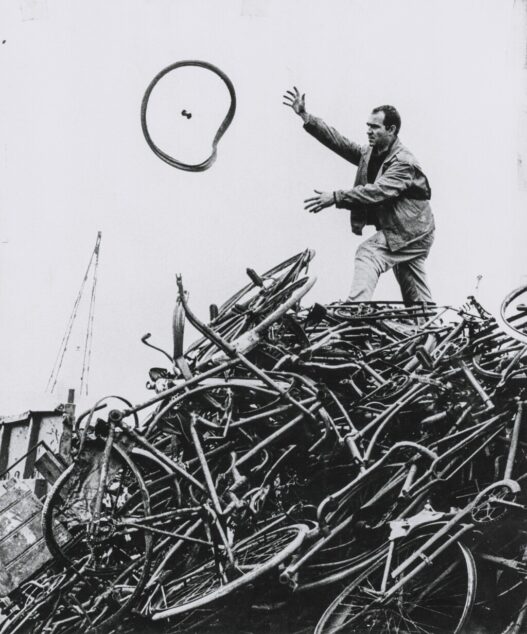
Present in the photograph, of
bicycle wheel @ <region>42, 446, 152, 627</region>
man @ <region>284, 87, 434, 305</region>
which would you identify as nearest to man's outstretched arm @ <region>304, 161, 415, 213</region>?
man @ <region>284, 87, 434, 305</region>

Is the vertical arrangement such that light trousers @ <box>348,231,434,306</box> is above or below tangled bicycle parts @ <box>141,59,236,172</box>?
below

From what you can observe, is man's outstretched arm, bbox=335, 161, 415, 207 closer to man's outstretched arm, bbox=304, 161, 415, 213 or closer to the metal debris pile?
man's outstretched arm, bbox=304, 161, 415, 213

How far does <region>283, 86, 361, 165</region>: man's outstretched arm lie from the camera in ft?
28.1

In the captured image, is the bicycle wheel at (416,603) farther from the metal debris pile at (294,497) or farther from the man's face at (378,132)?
the man's face at (378,132)

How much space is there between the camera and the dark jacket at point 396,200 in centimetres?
786

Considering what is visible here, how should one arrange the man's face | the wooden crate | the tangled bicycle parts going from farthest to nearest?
the man's face < the tangled bicycle parts < the wooden crate

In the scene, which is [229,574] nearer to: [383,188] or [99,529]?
[99,529]

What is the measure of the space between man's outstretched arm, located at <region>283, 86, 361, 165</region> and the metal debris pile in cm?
332

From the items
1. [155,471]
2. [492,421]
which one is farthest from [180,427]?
[492,421]

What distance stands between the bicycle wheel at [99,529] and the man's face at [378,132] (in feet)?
15.5

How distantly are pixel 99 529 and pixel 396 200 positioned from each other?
478 cm

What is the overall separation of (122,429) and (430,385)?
6.51 ft

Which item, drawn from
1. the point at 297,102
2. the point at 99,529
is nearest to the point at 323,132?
the point at 297,102

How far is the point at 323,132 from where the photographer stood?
862cm
